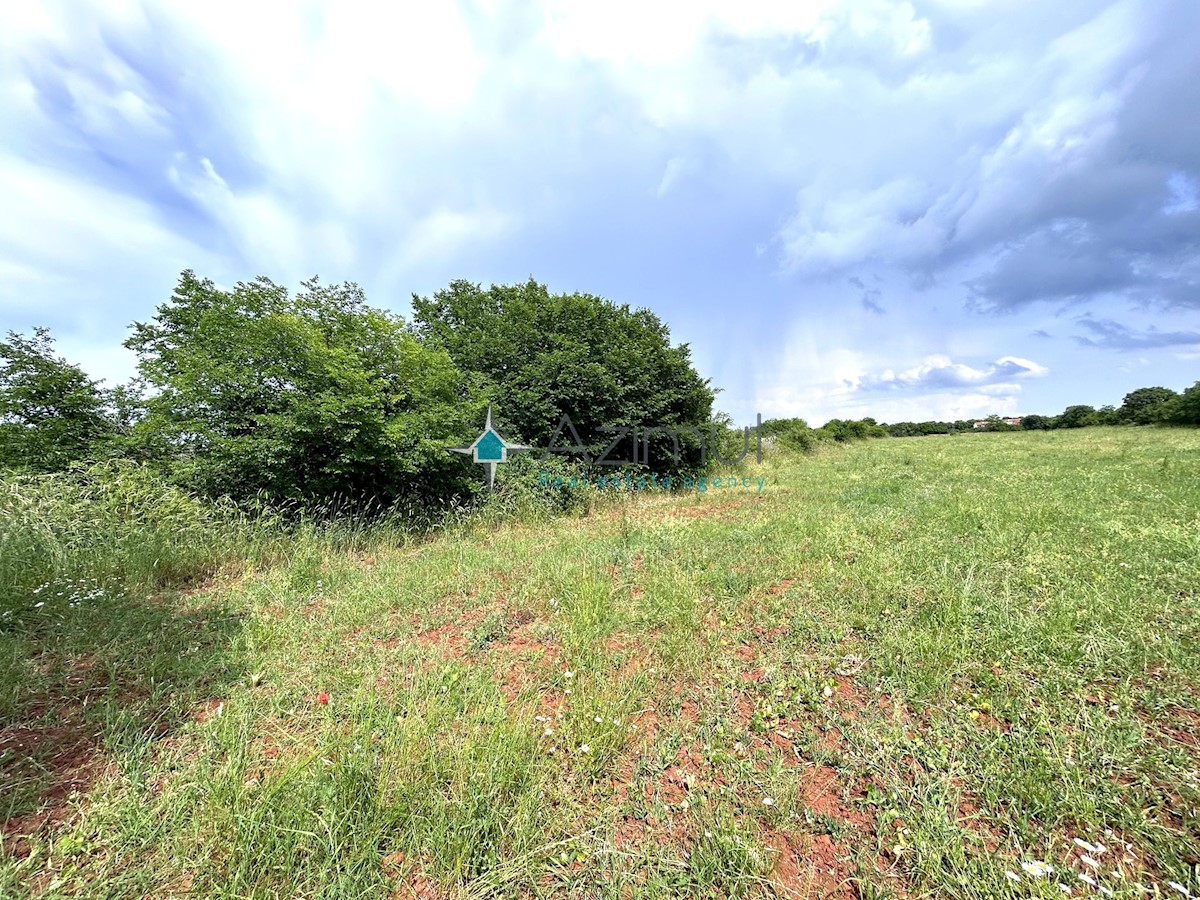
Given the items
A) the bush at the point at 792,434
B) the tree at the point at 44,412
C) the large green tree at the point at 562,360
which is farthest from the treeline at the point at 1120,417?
the tree at the point at 44,412

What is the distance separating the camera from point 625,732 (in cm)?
219

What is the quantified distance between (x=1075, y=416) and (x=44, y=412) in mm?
61392

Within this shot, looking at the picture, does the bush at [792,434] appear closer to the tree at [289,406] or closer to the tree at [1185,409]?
the tree at [289,406]

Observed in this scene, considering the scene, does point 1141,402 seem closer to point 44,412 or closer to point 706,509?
point 706,509

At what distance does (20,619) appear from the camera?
10.5 feet

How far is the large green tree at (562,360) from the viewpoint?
9453 mm

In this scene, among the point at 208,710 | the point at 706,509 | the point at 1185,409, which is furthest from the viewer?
the point at 1185,409

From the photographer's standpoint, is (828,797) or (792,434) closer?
(828,797)

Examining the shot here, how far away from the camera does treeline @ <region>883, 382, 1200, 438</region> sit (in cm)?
2614

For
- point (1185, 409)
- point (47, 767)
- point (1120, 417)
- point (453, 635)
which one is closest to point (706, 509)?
point (453, 635)

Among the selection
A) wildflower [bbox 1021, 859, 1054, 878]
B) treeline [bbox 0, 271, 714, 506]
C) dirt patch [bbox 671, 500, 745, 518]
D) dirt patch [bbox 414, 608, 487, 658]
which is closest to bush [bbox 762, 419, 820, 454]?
dirt patch [bbox 671, 500, 745, 518]

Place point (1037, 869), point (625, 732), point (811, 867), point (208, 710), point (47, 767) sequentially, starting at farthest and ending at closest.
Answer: point (208, 710), point (625, 732), point (47, 767), point (811, 867), point (1037, 869)

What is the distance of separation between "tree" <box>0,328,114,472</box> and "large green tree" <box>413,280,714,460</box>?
5.31 meters

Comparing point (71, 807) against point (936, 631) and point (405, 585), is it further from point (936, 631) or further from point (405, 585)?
point (936, 631)
